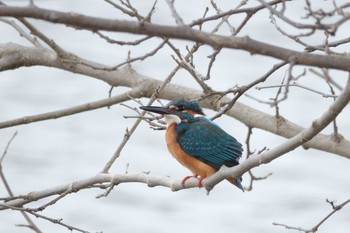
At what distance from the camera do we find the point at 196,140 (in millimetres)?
4070

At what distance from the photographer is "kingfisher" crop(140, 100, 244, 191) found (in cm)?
388

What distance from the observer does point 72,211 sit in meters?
7.55

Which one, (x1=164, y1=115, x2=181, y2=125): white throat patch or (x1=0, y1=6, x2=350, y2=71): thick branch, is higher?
(x1=164, y1=115, x2=181, y2=125): white throat patch

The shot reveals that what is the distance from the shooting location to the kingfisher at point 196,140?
12.7 ft

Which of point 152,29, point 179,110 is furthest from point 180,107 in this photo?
point 152,29

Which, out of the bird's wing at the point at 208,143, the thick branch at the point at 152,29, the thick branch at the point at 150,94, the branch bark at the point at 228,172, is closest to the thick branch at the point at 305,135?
the branch bark at the point at 228,172

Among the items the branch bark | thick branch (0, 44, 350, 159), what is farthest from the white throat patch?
the branch bark

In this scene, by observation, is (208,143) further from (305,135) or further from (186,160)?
(305,135)

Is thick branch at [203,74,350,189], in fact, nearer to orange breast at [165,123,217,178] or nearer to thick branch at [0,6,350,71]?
thick branch at [0,6,350,71]

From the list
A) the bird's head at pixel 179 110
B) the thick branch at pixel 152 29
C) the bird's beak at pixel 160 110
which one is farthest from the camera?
the bird's head at pixel 179 110

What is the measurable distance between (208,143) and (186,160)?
13cm

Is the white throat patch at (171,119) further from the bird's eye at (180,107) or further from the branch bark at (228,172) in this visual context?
the branch bark at (228,172)

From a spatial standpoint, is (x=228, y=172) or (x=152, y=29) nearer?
(x=152, y=29)

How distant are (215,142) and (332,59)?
185cm
